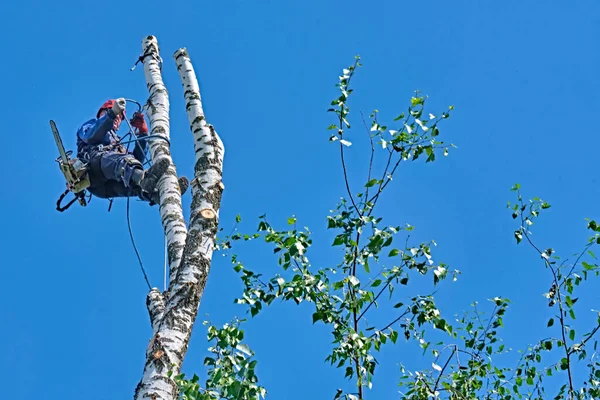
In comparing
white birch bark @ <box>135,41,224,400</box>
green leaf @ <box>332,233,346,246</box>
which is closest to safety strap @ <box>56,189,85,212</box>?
white birch bark @ <box>135,41,224,400</box>

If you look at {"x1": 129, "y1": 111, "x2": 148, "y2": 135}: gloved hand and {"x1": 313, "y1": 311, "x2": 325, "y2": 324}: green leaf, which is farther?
{"x1": 129, "y1": 111, "x2": 148, "y2": 135}: gloved hand

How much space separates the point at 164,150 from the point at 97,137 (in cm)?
210

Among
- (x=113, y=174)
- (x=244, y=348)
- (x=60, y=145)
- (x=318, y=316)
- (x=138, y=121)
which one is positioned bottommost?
(x=244, y=348)

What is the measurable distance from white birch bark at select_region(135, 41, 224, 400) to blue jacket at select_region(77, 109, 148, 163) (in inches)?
83.1

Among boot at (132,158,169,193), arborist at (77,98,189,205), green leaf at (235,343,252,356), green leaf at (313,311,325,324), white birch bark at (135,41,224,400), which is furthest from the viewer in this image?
arborist at (77,98,189,205)

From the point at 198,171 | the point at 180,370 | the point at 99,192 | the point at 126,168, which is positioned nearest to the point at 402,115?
the point at 198,171

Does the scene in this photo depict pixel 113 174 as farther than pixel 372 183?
Yes

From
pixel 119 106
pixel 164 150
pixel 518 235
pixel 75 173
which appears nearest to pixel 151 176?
pixel 164 150

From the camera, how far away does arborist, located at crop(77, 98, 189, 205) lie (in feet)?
22.7

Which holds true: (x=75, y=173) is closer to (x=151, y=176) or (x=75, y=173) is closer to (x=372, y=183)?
(x=151, y=176)

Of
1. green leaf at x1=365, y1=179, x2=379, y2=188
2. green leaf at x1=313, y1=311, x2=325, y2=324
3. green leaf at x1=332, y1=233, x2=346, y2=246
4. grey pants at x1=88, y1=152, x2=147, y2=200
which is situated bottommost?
green leaf at x1=313, y1=311, x2=325, y2=324

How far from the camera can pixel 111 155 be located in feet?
24.1

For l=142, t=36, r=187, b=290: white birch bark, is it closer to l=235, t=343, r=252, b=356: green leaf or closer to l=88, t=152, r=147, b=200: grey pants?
l=235, t=343, r=252, b=356: green leaf

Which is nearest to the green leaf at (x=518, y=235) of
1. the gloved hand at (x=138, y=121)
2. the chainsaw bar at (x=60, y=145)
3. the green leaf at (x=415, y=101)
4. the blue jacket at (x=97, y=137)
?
the green leaf at (x=415, y=101)
